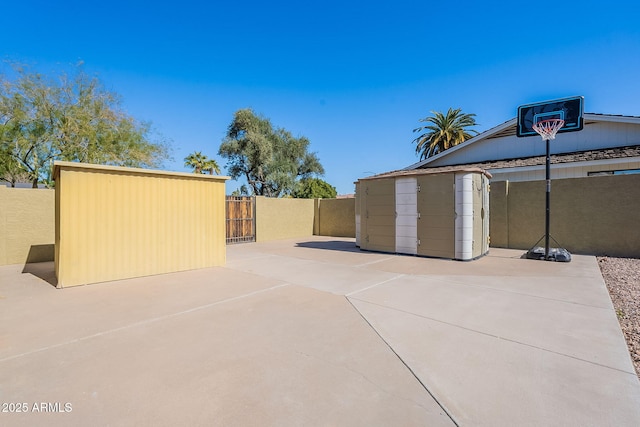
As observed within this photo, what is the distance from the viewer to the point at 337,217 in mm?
15656

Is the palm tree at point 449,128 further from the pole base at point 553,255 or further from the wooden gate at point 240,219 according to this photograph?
the pole base at point 553,255

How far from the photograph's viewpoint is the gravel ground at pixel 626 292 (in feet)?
10.00

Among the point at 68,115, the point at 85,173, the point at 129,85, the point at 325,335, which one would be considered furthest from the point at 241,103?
the point at 325,335

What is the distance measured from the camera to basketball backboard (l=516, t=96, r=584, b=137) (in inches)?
313

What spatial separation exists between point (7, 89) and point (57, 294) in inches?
460

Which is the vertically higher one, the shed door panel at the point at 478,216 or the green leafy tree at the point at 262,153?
the green leafy tree at the point at 262,153

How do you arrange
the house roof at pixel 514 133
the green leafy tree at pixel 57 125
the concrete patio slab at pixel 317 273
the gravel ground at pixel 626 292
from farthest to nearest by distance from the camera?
the green leafy tree at pixel 57 125 → the house roof at pixel 514 133 → the concrete patio slab at pixel 317 273 → the gravel ground at pixel 626 292

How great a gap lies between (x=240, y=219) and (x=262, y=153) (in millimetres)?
8517

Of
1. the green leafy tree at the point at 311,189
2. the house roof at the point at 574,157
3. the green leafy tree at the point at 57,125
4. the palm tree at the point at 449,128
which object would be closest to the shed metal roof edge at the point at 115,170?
the house roof at the point at 574,157

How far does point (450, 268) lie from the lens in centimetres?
680

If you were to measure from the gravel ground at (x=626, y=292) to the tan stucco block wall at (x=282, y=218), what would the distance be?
1145cm

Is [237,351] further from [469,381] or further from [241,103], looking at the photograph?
[241,103]

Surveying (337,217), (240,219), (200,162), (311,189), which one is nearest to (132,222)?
(240,219)

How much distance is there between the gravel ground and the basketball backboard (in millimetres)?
3686
